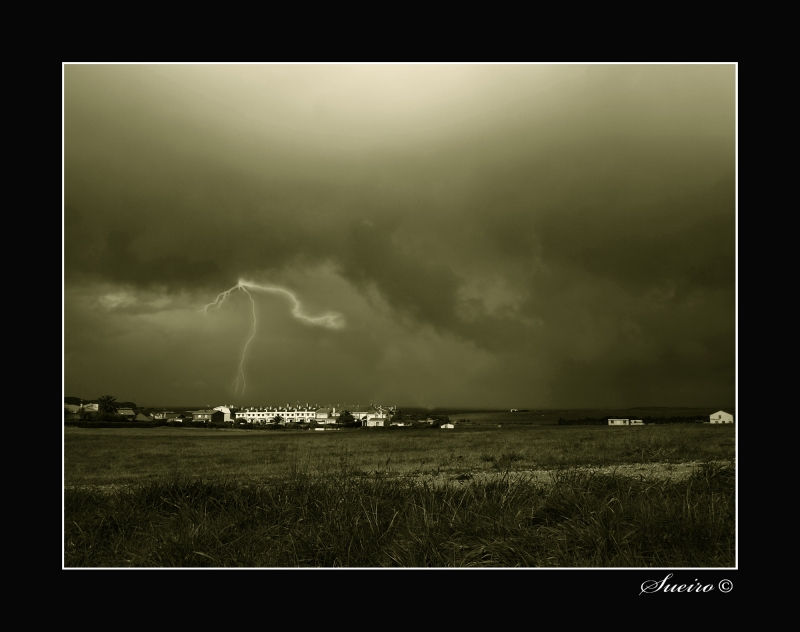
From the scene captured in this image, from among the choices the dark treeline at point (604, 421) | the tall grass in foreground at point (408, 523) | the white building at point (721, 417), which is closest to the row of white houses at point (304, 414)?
the tall grass in foreground at point (408, 523)

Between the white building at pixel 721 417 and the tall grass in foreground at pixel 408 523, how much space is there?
1.81ft

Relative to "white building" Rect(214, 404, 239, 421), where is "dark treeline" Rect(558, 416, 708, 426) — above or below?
below

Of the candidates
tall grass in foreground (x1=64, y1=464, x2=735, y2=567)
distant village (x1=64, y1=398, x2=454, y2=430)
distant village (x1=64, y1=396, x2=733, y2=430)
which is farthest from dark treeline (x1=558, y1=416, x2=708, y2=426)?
distant village (x1=64, y1=398, x2=454, y2=430)

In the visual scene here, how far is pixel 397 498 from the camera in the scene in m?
5.49

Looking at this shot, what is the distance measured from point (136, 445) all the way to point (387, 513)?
3.34m

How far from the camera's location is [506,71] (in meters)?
5.70

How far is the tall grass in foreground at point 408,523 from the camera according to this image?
456 cm

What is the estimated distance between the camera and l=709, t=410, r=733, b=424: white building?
18.8ft

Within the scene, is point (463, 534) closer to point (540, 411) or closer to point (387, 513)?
point (387, 513)

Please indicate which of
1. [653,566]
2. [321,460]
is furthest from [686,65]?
[321,460]

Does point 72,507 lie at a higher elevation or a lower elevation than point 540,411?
lower

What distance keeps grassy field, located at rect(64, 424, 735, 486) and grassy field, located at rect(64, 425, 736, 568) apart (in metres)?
0.02
